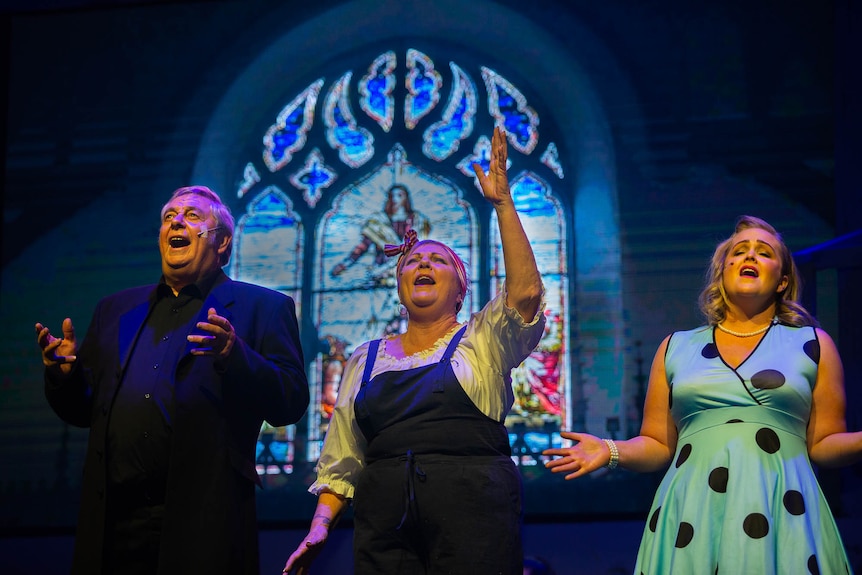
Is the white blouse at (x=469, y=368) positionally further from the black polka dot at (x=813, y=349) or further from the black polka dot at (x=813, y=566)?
the black polka dot at (x=813, y=566)

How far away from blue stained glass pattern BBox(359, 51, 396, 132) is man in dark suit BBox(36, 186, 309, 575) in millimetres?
2928

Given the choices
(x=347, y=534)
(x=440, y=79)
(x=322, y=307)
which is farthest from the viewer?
(x=440, y=79)

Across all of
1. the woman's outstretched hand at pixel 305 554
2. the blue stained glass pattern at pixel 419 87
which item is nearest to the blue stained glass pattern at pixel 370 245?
the blue stained glass pattern at pixel 419 87

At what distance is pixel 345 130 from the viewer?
5.52m

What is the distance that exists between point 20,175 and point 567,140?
9.24 ft

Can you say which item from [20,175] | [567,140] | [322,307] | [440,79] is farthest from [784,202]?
[20,175]

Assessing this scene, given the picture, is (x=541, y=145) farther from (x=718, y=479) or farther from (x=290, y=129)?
(x=718, y=479)

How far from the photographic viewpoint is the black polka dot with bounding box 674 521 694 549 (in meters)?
2.22

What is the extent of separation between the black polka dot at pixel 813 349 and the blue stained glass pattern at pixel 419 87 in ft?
11.1

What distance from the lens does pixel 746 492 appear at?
2213mm

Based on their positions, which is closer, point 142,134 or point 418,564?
point 418,564

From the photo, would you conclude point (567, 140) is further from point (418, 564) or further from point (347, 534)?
point (418, 564)

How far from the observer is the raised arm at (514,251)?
2.47 m

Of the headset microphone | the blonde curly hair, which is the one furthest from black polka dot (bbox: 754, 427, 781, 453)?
the headset microphone
